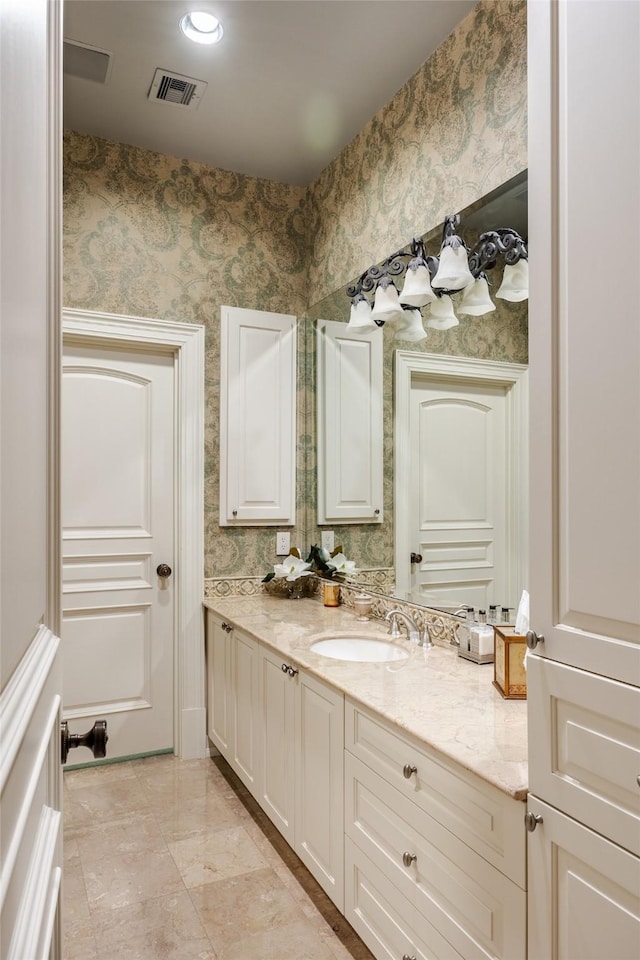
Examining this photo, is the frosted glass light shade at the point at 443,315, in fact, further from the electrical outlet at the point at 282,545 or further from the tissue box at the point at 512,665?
the electrical outlet at the point at 282,545

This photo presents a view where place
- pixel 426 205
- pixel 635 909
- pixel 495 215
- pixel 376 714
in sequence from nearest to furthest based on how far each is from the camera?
pixel 635 909
pixel 376 714
pixel 495 215
pixel 426 205

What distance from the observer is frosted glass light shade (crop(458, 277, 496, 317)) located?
80.7 inches

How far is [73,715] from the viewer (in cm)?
296

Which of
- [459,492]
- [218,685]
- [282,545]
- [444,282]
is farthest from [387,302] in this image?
[218,685]

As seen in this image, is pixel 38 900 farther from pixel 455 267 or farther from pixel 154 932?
pixel 455 267

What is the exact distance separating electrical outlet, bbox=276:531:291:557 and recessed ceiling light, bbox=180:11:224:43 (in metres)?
2.18

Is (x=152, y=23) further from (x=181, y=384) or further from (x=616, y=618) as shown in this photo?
(x=616, y=618)

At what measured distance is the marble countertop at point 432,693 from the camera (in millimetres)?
1276

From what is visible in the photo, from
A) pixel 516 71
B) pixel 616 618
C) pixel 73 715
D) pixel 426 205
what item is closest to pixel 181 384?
pixel 426 205

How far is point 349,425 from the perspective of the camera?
9.70 feet

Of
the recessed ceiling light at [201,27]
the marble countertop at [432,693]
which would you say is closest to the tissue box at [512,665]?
the marble countertop at [432,693]

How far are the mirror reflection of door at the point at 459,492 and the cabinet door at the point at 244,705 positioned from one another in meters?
0.72

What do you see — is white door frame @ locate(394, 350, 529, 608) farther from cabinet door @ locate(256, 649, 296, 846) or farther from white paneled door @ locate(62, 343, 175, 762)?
white paneled door @ locate(62, 343, 175, 762)

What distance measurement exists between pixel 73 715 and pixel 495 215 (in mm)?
2822
